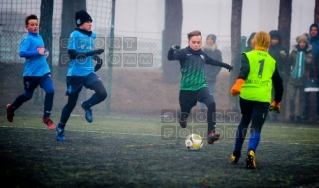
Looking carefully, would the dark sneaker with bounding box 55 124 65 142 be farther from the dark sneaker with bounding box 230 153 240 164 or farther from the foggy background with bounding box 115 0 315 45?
the foggy background with bounding box 115 0 315 45

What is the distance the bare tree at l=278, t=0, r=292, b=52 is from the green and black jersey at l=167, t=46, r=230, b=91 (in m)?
9.65

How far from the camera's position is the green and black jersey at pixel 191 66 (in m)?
10.2

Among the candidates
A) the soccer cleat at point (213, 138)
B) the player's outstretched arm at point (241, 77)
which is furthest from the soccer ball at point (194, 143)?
the player's outstretched arm at point (241, 77)

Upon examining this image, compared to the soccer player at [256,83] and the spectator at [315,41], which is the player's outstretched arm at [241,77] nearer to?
the soccer player at [256,83]

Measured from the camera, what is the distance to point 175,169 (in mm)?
6754

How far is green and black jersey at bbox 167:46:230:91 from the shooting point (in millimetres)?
10188

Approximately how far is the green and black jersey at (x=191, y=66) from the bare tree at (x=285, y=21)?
965 centimetres

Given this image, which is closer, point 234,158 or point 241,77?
point 241,77

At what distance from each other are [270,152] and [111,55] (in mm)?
9272

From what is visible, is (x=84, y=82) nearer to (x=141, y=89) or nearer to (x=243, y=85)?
(x=243, y=85)

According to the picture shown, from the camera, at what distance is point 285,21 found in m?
19.8

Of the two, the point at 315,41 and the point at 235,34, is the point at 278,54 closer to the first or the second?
the point at 315,41

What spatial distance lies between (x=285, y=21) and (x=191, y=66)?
10.4 m

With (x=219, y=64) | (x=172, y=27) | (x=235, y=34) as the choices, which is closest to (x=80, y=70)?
(x=219, y=64)
